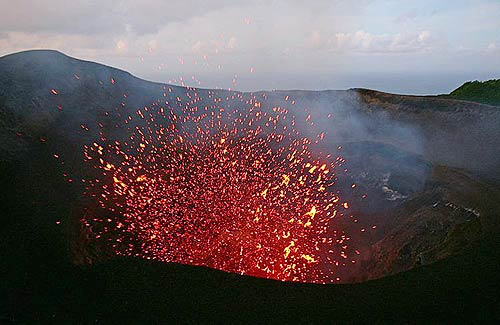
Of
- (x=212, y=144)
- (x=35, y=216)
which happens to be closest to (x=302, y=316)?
(x=35, y=216)

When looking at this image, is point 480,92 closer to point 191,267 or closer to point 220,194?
point 220,194

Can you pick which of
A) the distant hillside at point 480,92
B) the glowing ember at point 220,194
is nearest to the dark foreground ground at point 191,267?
the glowing ember at point 220,194

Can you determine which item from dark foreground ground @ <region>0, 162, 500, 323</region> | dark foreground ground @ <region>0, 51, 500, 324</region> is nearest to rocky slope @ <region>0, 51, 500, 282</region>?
dark foreground ground @ <region>0, 51, 500, 324</region>

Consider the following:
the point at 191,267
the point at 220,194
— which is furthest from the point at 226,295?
the point at 220,194

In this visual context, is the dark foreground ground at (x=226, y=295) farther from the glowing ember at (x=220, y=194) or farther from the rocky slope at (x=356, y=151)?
the glowing ember at (x=220, y=194)

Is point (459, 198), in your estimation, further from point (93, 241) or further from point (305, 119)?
point (305, 119)
